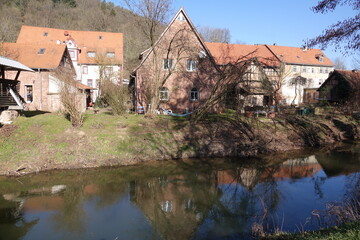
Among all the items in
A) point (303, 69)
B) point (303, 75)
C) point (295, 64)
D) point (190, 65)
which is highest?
point (295, 64)

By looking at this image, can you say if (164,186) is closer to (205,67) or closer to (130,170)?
(130,170)

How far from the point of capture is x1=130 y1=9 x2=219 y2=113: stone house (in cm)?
2525

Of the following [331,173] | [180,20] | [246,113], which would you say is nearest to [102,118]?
[246,113]

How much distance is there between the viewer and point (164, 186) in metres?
11.9

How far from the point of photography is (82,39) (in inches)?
1715

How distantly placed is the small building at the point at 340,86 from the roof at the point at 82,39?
100ft

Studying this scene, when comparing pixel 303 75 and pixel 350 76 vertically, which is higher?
pixel 303 75

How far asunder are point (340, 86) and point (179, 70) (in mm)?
24369

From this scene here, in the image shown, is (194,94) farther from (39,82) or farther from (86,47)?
(86,47)

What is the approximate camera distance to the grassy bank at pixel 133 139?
557 inches

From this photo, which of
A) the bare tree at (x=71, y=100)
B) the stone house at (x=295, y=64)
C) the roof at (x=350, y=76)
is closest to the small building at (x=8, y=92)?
the bare tree at (x=71, y=100)

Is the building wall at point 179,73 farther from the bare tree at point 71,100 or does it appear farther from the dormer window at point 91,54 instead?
the dormer window at point 91,54

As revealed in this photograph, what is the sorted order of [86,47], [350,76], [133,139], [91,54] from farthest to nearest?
[86,47], [91,54], [350,76], [133,139]

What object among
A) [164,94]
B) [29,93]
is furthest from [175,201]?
[29,93]
